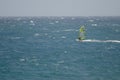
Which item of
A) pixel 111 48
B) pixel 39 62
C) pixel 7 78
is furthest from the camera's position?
pixel 111 48

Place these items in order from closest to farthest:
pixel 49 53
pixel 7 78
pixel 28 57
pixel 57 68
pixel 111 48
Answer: pixel 7 78 → pixel 57 68 → pixel 28 57 → pixel 49 53 → pixel 111 48

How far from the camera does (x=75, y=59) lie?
2913 inches

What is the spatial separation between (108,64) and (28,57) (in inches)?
733

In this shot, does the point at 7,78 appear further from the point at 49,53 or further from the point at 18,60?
the point at 49,53

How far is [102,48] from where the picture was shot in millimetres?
89312

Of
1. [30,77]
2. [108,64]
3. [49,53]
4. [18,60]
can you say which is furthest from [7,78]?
[49,53]

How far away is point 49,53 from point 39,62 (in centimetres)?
1224

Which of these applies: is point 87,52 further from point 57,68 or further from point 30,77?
point 30,77

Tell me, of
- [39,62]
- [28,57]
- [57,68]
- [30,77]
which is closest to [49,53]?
[28,57]

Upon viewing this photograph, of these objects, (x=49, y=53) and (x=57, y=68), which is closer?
(x=57, y=68)

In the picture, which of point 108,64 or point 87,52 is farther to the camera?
point 87,52

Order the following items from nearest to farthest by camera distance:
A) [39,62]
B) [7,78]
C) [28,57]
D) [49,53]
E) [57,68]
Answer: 1. [7,78]
2. [57,68]
3. [39,62]
4. [28,57]
5. [49,53]

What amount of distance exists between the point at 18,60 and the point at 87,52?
719 inches

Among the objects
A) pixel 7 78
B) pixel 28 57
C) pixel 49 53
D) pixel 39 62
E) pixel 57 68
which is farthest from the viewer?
pixel 49 53
